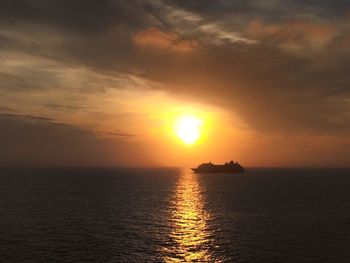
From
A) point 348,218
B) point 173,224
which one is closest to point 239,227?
point 173,224

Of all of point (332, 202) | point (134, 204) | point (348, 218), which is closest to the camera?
point (348, 218)

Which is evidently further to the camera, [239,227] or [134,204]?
[134,204]

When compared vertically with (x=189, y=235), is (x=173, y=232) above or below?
above

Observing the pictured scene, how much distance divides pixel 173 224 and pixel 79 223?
23138mm

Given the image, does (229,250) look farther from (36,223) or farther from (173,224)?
(36,223)

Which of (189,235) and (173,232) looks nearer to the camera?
(189,235)

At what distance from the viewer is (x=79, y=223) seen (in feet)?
297

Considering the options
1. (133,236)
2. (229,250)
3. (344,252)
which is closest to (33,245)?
(133,236)

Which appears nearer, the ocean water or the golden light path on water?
the golden light path on water

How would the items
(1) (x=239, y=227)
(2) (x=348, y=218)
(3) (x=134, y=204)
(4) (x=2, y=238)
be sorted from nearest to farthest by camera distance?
(4) (x=2, y=238) → (1) (x=239, y=227) → (2) (x=348, y=218) → (3) (x=134, y=204)

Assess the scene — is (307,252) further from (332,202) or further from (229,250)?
(332,202)

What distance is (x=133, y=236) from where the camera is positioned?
7600 cm

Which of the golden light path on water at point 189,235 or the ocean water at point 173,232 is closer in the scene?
the golden light path on water at point 189,235

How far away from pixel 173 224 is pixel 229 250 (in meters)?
26.6
